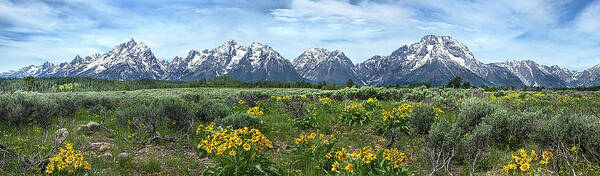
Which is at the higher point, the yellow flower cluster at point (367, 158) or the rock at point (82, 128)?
the yellow flower cluster at point (367, 158)

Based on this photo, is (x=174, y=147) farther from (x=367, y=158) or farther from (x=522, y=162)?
(x=522, y=162)

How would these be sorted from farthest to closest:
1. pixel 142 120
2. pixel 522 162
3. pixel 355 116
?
pixel 355 116
pixel 142 120
pixel 522 162

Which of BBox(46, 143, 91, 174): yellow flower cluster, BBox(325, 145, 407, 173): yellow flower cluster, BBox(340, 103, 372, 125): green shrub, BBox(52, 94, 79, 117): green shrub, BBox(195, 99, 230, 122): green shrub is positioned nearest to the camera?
BBox(46, 143, 91, 174): yellow flower cluster

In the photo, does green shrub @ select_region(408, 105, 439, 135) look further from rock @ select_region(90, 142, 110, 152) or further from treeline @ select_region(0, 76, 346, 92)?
treeline @ select_region(0, 76, 346, 92)

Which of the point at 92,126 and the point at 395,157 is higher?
the point at 395,157

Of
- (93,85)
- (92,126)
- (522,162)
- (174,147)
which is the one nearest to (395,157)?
(522,162)

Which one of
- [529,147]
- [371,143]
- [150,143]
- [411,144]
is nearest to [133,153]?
[150,143]

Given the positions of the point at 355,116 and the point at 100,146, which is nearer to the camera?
the point at 100,146

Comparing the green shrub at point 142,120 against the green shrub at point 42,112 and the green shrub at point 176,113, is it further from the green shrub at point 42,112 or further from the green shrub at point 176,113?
the green shrub at point 42,112

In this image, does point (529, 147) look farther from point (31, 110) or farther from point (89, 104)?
point (89, 104)

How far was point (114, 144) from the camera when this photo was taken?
716 centimetres

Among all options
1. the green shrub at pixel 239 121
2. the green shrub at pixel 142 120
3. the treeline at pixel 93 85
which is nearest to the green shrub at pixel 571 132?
the green shrub at pixel 239 121

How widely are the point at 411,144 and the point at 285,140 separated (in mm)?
3695

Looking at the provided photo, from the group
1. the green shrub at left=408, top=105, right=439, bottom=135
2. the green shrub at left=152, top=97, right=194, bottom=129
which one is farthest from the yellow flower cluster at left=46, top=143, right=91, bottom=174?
the green shrub at left=408, top=105, right=439, bottom=135
